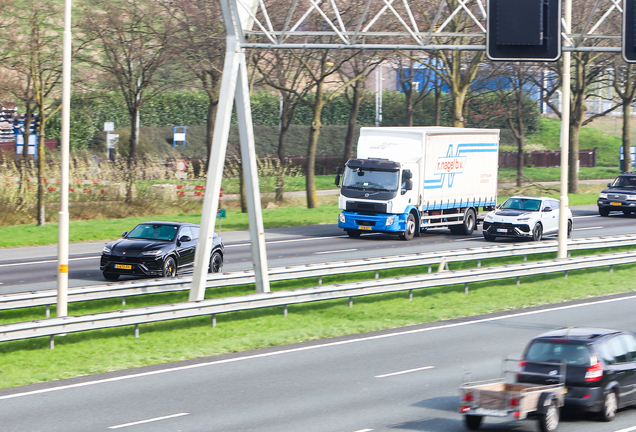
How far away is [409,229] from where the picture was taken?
104ft

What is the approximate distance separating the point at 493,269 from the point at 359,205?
10.2 metres

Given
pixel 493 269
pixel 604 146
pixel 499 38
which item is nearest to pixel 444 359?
pixel 499 38

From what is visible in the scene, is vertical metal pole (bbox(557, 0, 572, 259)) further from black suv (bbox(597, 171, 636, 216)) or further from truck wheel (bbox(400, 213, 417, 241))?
black suv (bbox(597, 171, 636, 216))

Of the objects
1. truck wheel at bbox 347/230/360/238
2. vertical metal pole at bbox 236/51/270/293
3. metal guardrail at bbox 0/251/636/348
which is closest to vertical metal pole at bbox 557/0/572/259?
metal guardrail at bbox 0/251/636/348

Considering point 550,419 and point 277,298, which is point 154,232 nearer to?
point 277,298

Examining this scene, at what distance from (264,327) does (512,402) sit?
7.90 m

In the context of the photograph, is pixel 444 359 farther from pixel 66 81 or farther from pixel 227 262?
pixel 227 262

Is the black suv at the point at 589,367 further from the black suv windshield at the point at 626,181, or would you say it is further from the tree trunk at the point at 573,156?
the tree trunk at the point at 573,156

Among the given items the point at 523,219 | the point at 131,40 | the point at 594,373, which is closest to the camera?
the point at 594,373

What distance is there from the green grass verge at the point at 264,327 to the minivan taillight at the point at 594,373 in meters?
6.39

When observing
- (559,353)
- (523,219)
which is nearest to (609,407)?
(559,353)

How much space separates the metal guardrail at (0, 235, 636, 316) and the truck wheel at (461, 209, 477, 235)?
640 centimetres

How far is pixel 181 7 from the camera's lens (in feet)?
123

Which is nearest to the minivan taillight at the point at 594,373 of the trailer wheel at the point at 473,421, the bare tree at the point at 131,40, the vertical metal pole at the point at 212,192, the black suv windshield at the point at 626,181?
the trailer wheel at the point at 473,421
